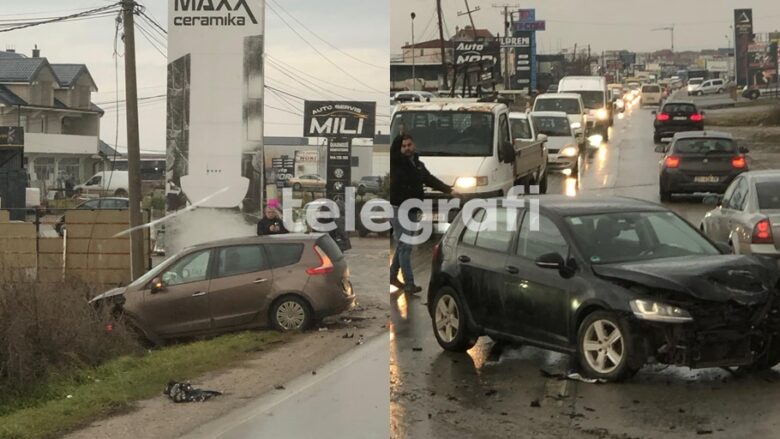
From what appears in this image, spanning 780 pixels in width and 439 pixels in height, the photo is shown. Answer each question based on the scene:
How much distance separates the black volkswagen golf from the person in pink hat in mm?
1376

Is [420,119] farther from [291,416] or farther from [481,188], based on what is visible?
[291,416]

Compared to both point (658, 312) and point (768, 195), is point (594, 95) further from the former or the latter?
point (658, 312)

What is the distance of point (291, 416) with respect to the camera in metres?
5.22

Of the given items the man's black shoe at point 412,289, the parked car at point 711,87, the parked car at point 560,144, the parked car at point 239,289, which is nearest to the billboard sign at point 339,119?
the parked car at point 239,289

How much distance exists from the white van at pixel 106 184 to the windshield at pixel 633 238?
9.92ft

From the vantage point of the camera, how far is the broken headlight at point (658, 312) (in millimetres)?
6910

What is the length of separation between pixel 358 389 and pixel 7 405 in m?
2.75

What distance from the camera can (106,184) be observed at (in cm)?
766

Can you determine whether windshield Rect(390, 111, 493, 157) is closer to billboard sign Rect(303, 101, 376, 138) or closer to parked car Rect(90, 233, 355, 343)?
parked car Rect(90, 233, 355, 343)

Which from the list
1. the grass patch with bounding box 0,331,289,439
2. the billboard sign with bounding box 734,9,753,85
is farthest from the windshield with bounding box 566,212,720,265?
the billboard sign with bounding box 734,9,753,85

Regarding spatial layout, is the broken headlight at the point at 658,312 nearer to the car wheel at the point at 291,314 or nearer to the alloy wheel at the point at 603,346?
the alloy wheel at the point at 603,346

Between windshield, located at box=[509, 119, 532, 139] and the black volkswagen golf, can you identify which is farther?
windshield, located at box=[509, 119, 532, 139]

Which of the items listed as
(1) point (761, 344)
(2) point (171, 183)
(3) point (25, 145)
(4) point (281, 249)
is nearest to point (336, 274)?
(4) point (281, 249)

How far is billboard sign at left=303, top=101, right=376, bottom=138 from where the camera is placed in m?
5.93
